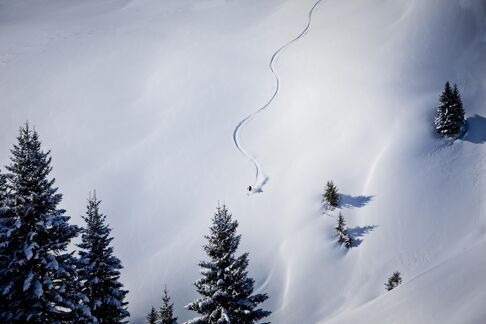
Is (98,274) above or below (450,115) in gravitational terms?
below

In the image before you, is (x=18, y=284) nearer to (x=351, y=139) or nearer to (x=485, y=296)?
(x=485, y=296)

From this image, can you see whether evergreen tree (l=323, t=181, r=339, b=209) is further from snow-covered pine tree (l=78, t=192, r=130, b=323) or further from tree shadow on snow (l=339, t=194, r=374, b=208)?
snow-covered pine tree (l=78, t=192, r=130, b=323)

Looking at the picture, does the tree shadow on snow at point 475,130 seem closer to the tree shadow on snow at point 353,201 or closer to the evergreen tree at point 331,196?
the tree shadow on snow at point 353,201

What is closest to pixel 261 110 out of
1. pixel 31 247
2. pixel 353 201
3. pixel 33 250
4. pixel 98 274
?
pixel 353 201

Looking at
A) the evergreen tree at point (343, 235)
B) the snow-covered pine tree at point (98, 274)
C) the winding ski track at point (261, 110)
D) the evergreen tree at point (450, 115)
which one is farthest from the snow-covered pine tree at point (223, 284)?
the evergreen tree at point (450, 115)

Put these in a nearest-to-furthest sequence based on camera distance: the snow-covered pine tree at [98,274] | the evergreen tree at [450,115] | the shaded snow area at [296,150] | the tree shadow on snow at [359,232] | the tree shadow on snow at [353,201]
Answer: the snow-covered pine tree at [98,274], the shaded snow area at [296,150], the tree shadow on snow at [359,232], the tree shadow on snow at [353,201], the evergreen tree at [450,115]

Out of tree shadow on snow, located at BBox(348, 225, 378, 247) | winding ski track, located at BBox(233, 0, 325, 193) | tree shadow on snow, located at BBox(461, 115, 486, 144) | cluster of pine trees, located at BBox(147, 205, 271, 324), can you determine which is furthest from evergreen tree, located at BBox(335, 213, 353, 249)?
tree shadow on snow, located at BBox(461, 115, 486, 144)

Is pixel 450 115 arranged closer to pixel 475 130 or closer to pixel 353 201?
pixel 475 130

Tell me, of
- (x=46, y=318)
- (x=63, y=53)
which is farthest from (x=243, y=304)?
(x=63, y=53)
